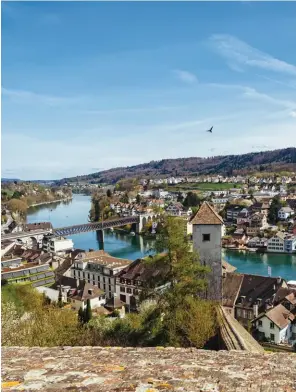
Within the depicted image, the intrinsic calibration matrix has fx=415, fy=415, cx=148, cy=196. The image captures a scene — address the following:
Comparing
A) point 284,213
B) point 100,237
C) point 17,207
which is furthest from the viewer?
point 17,207

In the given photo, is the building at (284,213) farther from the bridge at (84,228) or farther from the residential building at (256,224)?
the bridge at (84,228)

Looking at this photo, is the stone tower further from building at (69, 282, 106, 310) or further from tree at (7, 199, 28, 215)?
tree at (7, 199, 28, 215)

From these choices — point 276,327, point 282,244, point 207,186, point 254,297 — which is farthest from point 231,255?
point 207,186

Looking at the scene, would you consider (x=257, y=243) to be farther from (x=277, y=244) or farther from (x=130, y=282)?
(x=130, y=282)

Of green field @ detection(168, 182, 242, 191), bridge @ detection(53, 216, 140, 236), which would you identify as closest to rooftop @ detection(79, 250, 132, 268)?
bridge @ detection(53, 216, 140, 236)

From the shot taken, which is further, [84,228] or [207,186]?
[207,186]

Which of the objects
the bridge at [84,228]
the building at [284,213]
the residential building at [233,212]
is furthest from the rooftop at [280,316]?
the residential building at [233,212]

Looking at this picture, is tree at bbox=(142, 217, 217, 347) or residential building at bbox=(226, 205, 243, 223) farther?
residential building at bbox=(226, 205, 243, 223)
